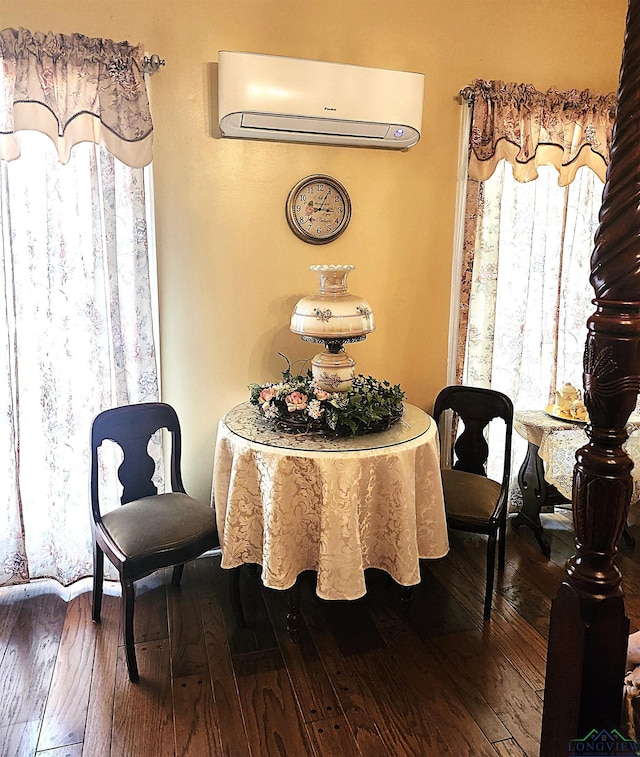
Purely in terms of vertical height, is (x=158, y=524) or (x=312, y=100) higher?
(x=312, y=100)

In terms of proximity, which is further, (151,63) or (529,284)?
(529,284)

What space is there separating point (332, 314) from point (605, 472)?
1426 millimetres

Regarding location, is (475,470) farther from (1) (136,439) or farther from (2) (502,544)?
(1) (136,439)

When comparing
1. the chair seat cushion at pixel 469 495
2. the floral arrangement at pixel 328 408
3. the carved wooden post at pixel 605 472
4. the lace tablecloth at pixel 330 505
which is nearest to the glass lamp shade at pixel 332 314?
the floral arrangement at pixel 328 408

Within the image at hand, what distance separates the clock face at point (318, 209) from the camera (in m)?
2.87

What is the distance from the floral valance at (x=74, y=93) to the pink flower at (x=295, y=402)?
3.88 ft

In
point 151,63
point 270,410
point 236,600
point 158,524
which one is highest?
point 151,63

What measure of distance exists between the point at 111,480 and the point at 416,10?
266cm

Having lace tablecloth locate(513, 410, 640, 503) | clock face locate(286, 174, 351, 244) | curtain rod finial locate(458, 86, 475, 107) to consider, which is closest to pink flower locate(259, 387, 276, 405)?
clock face locate(286, 174, 351, 244)

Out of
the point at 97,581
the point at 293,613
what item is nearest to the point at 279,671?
the point at 293,613

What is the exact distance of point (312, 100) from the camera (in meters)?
2.59

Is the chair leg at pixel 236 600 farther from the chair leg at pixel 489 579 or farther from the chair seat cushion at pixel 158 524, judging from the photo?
the chair leg at pixel 489 579

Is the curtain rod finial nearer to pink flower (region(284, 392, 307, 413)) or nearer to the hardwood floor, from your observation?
pink flower (region(284, 392, 307, 413))

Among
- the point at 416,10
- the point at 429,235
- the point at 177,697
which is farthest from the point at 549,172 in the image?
the point at 177,697
